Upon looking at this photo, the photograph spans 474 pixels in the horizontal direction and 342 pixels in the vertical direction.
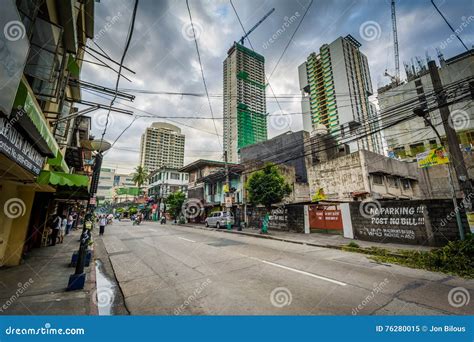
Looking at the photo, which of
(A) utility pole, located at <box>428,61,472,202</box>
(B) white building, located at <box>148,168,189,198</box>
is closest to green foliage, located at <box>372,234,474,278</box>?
(A) utility pole, located at <box>428,61,472,202</box>

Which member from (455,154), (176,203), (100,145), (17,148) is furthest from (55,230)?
(176,203)

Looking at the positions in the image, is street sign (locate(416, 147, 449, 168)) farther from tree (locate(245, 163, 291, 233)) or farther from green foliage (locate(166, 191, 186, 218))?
green foliage (locate(166, 191, 186, 218))

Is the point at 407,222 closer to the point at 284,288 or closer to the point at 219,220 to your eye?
the point at 284,288

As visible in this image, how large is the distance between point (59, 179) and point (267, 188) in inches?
571

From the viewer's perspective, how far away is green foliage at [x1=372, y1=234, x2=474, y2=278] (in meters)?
6.65

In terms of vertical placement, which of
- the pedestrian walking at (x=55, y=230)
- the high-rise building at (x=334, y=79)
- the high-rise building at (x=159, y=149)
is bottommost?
the pedestrian walking at (x=55, y=230)

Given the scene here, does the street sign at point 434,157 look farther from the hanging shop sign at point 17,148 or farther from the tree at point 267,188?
the hanging shop sign at point 17,148

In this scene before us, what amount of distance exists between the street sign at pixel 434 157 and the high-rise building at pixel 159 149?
80.5 meters

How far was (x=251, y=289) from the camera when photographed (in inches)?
194

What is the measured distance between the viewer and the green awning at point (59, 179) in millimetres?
5676

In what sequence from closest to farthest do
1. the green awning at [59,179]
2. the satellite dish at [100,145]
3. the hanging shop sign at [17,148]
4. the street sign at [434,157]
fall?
the hanging shop sign at [17,148], the green awning at [59,179], the satellite dish at [100,145], the street sign at [434,157]

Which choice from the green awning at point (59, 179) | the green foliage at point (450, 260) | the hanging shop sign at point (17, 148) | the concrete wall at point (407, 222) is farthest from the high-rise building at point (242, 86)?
the hanging shop sign at point (17, 148)

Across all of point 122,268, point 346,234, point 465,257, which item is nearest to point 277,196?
point 346,234

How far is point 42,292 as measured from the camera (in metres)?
4.96
